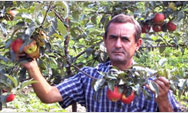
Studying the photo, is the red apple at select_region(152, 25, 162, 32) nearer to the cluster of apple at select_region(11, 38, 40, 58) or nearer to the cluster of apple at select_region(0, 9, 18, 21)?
the cluster of apple at select_region(0, 9, 18, 21)

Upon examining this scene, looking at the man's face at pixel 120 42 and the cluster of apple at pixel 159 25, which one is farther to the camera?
the cluster of apple at pixel 159 25

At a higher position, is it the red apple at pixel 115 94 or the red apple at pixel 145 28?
the red apple at pixel 145 28

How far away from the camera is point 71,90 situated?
184 centimetres

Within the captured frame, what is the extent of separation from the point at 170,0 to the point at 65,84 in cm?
86

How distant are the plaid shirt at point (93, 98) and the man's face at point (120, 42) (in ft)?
0.49

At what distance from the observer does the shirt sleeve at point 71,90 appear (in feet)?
6.00

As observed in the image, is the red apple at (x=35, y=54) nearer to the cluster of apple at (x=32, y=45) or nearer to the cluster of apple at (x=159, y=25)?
the cluster of apple at (x=32, y=45)

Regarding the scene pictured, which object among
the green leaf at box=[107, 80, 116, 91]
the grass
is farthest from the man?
the grass

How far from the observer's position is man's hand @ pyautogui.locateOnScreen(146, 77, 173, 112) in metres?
1.44

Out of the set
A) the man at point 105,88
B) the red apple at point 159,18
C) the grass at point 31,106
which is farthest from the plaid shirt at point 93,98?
the grass at point 31,106

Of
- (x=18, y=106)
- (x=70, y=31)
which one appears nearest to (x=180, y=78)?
(x=70, y=31)

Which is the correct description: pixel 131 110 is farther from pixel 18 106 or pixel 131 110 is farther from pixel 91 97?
pixel 18 106

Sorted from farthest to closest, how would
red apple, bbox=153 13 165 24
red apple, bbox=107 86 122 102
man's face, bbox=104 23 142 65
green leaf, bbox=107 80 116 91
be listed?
red apple, bbox=153 13 165 24
man's face, bbox=104 23 142 65
red apple, bbox=107 86 122 102
green leaf, bbox=107 80 116 91

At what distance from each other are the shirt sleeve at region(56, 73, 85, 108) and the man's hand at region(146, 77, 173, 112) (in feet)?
1.48
